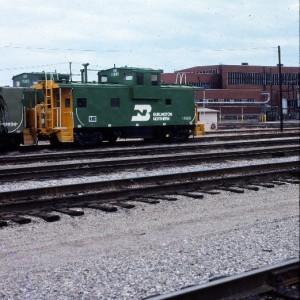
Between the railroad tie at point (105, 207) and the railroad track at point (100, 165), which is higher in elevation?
the railroad track at point (100, 165)

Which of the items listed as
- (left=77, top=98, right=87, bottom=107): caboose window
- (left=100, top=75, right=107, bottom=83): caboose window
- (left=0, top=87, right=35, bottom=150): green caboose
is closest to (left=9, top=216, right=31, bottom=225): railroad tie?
(left=0, top=87, right=35, bottom=150): green caboose

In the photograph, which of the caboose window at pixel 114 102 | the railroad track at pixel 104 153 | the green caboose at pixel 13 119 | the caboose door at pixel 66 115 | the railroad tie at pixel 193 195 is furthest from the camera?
the caboose window at pixel 114 102

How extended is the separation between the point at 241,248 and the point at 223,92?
7344cm

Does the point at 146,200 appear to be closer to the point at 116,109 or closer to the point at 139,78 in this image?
the point at 116,109

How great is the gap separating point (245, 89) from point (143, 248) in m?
78.9

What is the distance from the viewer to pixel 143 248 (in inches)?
264

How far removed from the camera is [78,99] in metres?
23.2

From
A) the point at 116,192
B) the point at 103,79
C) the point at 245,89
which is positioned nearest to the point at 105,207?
Result: the point at 116,192

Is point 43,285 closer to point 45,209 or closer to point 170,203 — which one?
point 45,209

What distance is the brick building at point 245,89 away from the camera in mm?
76500

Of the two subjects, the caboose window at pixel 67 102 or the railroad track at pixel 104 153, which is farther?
the caboose window at pixel 67 102

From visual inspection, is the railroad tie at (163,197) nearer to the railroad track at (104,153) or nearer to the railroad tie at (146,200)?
the railroad tie at (146,200)

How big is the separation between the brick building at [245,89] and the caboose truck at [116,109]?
46975 millimetres

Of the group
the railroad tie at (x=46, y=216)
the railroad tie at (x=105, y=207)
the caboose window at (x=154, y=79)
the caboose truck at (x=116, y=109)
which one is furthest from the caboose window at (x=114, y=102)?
the railroad tie at (x=46, y=216)
